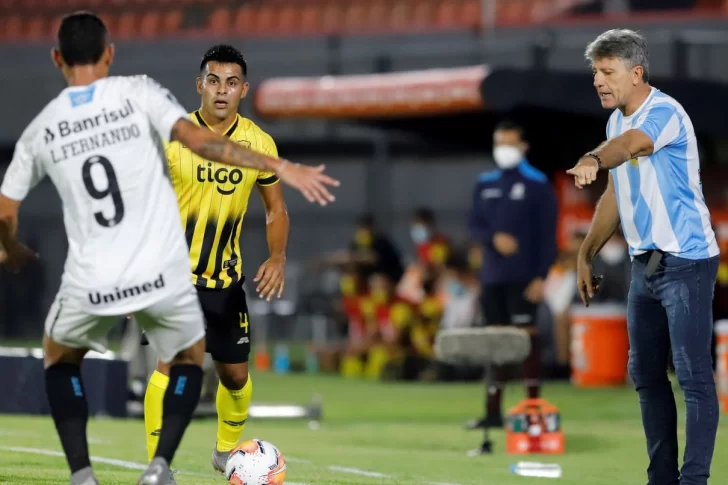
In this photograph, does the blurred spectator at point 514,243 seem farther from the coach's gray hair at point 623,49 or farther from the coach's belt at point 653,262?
the coach's gray hair at point 623,49

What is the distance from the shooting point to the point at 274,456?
19.8 feet

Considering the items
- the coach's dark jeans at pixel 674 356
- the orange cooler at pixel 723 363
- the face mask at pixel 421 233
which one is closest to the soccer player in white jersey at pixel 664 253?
the coach's dark jeans at pixel 674 356

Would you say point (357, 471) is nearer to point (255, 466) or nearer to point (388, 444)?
point (255, 466)

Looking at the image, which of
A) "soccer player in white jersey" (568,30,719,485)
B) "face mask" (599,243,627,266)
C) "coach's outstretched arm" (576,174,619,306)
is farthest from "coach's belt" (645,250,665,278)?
"face mask" (599,243,627,266)

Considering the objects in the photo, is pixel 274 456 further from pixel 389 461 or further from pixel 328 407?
pixel 328 407

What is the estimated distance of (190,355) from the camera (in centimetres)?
539

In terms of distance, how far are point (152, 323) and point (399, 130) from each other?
12.2 metres

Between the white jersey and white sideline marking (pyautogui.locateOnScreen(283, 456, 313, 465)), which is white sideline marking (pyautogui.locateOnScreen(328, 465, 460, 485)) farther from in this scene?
the white jersey

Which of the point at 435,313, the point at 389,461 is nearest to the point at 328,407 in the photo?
the point at 435,313

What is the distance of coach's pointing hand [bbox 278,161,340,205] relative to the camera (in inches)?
198

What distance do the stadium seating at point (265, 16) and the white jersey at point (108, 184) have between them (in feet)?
51.2

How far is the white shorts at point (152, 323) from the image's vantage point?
521cm

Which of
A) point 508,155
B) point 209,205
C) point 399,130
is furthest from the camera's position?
point 399,130

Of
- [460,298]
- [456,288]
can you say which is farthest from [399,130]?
[460,298]
